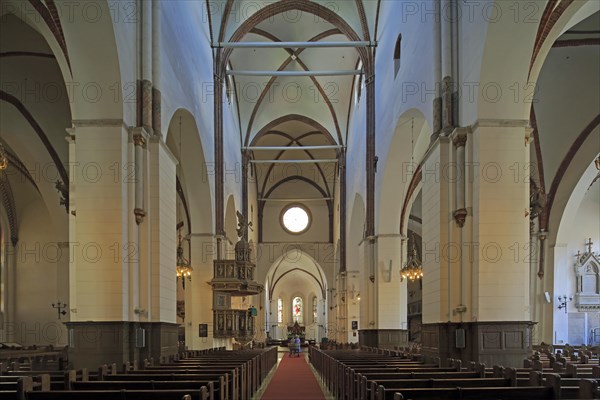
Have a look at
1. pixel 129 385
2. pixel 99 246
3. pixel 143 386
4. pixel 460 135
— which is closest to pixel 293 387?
pixel 99 246

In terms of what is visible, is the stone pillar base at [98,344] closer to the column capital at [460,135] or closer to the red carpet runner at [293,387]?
the red carpet runner at [293,387]

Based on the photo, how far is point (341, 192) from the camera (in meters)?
32.1

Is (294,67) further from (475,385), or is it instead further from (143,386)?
(475,385)

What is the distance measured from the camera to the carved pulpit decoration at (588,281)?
19.7 m

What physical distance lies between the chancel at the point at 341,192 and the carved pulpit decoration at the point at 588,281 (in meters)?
0.06

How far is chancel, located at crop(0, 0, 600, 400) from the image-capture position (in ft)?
33.8

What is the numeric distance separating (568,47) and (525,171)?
238 inches

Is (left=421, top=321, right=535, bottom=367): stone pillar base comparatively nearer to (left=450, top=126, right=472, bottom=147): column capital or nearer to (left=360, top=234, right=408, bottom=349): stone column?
(left=450, top=126, right=472, bottom=147): column capital

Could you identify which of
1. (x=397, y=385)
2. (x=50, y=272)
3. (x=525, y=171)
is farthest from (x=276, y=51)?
(x=397, y=385)

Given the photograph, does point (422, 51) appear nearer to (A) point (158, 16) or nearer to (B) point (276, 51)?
(A) point (158, 16)

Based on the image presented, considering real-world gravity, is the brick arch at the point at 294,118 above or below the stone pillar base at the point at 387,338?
above

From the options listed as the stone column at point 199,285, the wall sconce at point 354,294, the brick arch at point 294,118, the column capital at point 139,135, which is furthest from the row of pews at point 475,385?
the brick arch at point 294,118

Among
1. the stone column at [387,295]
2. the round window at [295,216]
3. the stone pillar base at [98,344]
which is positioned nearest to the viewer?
the stone pillar base at [98,344]

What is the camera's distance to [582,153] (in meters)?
17.7
